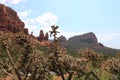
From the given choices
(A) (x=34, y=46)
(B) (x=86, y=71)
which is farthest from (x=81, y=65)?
(A) (x=34, y=46)

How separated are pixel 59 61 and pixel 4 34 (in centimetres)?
226

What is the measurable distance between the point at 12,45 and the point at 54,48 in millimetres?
1570

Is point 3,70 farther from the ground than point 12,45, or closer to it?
closer to it

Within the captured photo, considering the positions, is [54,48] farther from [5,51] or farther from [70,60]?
[5,51]

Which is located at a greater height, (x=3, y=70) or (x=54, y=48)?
(x=54, y=48)

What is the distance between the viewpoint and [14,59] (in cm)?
1216

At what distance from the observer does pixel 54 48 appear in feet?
37.7

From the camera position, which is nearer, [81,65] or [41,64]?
[41,64]

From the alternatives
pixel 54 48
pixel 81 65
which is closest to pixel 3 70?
Answer: pixel 54 48

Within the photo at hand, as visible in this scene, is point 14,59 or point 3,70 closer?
point 3,70

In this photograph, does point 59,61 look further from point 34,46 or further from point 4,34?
point 4,34

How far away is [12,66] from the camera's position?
11680 millimetres

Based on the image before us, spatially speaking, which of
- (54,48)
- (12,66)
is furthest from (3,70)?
(54,48)

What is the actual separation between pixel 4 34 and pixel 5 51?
74 cm
